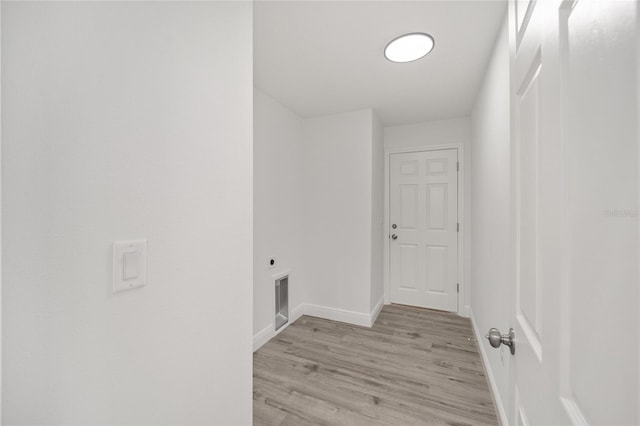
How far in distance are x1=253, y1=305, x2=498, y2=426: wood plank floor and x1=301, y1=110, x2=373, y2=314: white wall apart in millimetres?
431

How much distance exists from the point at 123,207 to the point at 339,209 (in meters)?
2.52

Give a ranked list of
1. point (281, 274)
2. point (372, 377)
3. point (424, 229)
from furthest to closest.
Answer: point (424, 229) → point (281, 274) → point (372, 377)

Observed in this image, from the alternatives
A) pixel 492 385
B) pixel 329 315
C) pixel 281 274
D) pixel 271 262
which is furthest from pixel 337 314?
pixel 492 385

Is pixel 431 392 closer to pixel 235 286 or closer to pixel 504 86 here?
pixel 235 286

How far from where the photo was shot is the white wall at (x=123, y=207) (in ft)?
1.67

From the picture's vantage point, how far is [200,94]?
856 mm

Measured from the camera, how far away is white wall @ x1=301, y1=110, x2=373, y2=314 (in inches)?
116

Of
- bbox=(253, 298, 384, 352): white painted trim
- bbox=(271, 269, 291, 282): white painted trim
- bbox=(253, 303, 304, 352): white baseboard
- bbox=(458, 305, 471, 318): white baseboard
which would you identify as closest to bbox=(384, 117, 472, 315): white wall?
bbox=(458, 305, 471, 318): white baseboard

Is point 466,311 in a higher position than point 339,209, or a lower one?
lower

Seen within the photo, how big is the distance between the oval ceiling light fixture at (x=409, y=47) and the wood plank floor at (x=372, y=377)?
2327mm

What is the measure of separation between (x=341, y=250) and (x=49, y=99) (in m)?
2.74

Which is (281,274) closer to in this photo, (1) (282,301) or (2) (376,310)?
(1) (282,301)

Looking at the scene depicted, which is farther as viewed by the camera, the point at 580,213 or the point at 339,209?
the point at 339,209

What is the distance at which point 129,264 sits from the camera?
0.67 meters
